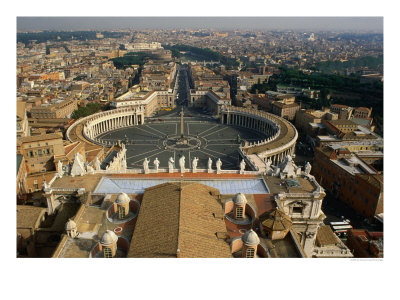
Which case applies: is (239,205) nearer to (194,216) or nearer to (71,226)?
(194,216)

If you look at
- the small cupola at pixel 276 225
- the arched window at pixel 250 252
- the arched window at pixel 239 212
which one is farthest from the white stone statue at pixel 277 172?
the arched window at pixel 250 252

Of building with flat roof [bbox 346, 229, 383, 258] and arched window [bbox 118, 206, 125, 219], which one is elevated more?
arched window [bbox 118, 206, 125, 219]

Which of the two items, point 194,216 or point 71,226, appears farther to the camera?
point 194,216

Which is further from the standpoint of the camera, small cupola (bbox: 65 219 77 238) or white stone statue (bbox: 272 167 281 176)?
white stone statue (bbox: 272 167 281 176)

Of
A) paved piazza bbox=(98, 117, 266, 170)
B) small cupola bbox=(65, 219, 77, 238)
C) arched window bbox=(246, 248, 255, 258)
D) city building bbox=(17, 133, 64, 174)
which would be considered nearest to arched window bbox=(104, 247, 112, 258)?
small cupola bbox=(65, 219, 77, 238)

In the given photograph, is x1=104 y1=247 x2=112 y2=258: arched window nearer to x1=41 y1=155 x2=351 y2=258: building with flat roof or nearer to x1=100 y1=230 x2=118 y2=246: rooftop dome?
x1=41 y1=155 x2=351 y2=258: building with flat roof

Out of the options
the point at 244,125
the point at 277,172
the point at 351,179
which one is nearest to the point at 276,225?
the point at 277,172
